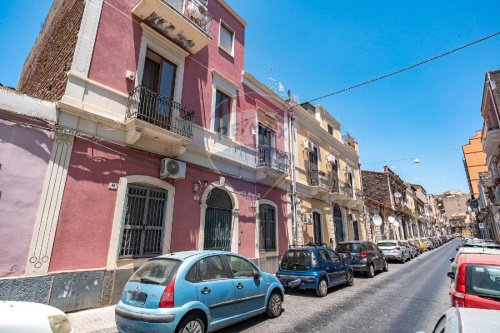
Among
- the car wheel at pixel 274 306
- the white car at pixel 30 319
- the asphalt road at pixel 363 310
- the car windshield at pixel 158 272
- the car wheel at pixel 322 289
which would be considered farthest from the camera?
the car wheel at pixel 322 289

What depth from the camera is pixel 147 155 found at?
8.32m

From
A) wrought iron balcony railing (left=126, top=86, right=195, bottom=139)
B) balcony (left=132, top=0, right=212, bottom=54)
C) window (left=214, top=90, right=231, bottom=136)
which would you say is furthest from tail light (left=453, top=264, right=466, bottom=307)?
balcony (left=132, top=0, right=212, bottom=54)

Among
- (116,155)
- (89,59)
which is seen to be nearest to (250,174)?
(116,155)

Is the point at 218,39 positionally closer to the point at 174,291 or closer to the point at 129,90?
the point at 129,90

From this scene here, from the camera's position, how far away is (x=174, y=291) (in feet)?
14.7

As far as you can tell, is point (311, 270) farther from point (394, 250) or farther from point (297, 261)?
point (394, 250)

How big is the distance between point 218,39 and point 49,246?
408 inches

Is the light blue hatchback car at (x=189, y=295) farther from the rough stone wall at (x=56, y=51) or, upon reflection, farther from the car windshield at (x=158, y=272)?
the rough stone wall at (x=56, y=51)

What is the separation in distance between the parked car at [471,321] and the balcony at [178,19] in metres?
10.2

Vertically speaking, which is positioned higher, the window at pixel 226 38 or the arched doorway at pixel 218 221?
the window at pixel 226 38

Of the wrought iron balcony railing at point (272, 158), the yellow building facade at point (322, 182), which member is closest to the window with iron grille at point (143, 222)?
the wrought iron balcony railing at point (272, 158)

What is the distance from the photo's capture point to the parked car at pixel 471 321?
6.69 ft

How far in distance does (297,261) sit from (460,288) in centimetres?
503

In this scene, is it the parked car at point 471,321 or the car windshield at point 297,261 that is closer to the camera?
the parked car at point 471,321
